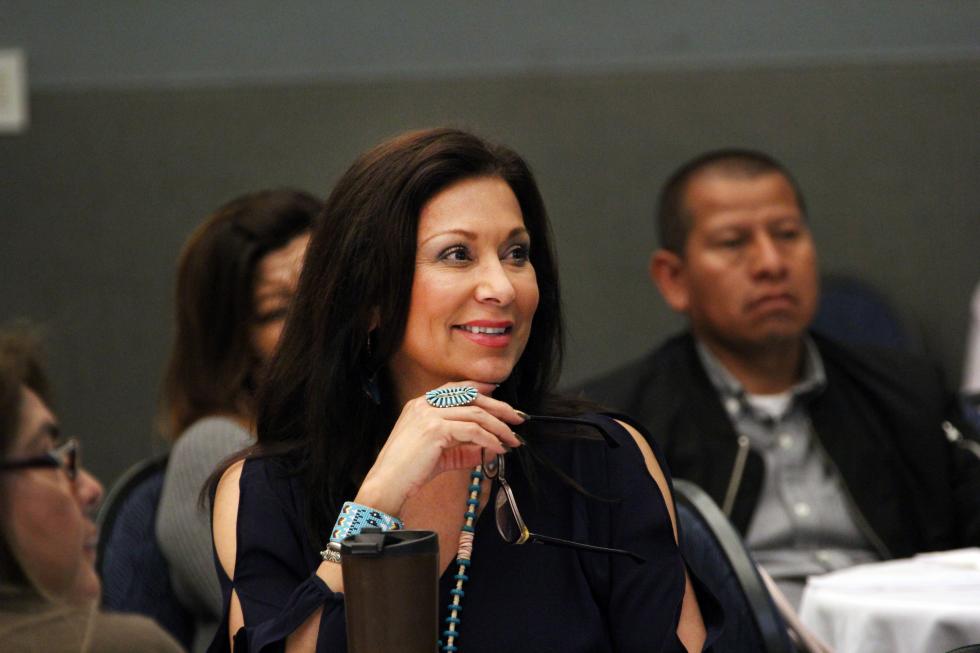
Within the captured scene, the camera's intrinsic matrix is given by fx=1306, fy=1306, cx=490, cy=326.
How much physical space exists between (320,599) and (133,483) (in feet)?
3.44

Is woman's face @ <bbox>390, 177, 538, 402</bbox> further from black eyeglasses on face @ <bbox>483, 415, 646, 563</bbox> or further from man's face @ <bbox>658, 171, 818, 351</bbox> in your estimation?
man's face @ <bbox>658, 171, 818, 351</bbox>

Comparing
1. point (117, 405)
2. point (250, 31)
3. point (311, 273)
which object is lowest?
point (117, 405)

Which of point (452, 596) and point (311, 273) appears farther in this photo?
point (311, 273)

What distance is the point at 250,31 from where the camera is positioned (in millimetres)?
4355

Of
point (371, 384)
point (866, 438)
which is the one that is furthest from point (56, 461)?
point (866, 438)

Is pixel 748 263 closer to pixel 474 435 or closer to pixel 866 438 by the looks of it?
pixel 866 438

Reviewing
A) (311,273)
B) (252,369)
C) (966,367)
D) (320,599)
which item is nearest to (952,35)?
(966,367)

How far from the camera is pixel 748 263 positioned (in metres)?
3.42

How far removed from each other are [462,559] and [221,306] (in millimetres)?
1184

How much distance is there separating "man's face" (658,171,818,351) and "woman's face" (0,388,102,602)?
8.14 ft

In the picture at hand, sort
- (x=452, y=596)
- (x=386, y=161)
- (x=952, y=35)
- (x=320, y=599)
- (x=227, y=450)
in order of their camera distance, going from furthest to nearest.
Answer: (x=952, y=35)
(x=227, y=450)
(x=386, y=161)
(x=452, y=596)
(x=320, y=599)

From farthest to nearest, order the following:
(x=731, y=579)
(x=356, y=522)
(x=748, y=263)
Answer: (x=748, y=263)
(x=731, y=579)
(x=356, y=522)

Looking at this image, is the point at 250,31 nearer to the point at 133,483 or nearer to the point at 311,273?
the point at 133,483

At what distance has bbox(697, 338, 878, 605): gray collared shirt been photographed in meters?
3.21
